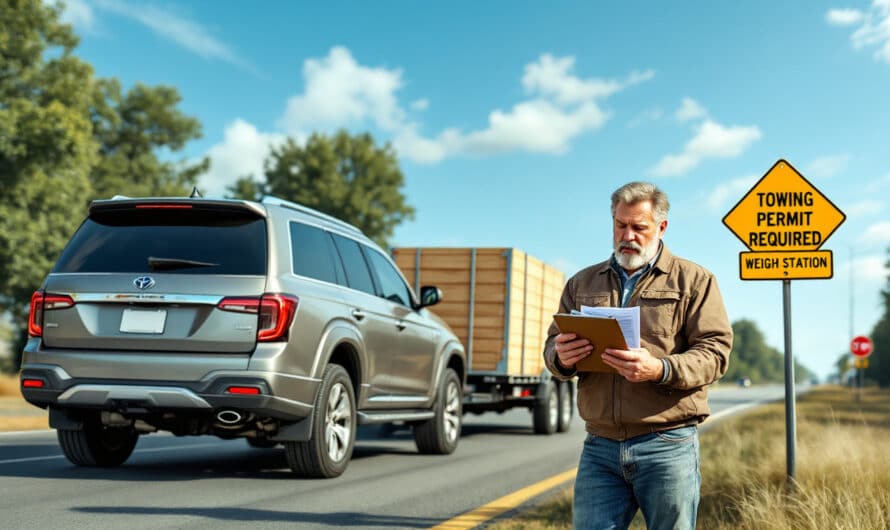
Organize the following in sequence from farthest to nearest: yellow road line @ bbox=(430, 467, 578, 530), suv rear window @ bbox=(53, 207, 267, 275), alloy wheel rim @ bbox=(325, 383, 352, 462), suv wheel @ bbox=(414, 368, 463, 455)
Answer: suv wheel @ bbox=(414, 368, 463, 455) → alloy wheel rim @ bbox=(325, 383, 352, 462) → suv rear window @ bbox=(53, 207, 267, 275) → yellow road line @ bbox=(430, 467, 578, 530)

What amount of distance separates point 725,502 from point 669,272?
13.3 feet

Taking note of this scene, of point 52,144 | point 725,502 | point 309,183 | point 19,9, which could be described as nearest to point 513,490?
point 725,502

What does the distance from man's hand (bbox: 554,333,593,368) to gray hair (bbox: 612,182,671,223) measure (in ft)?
1.72

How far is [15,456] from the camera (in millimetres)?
9172

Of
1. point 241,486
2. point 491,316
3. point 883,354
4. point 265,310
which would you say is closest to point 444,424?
point 241,486

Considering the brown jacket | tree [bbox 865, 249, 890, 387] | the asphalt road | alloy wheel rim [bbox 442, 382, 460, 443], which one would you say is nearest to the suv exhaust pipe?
the asphalt road

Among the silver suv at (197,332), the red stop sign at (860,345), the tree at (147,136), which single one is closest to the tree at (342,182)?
the tree at (147,136)

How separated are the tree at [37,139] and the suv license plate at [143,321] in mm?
23112

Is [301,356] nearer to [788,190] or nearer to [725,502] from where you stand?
[725,502]

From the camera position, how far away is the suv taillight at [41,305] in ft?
24.5

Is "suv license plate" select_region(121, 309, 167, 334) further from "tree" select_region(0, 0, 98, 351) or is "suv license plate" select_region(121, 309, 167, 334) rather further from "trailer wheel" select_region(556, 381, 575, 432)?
"tree" select_region(0, 0, 98, 351)

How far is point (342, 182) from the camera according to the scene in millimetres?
50906

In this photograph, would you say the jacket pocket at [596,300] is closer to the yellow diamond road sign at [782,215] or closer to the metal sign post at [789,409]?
the metal sign post at [789,409]

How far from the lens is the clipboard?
3346 millimetres
